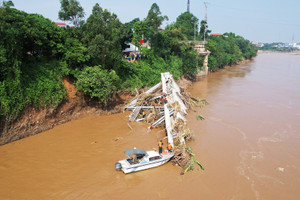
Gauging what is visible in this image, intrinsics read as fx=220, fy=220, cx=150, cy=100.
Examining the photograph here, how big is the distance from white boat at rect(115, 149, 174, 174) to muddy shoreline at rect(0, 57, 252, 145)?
25.6 ft

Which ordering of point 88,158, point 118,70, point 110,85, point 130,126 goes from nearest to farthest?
point 88,158
point 130,126
point 110,85
point 118,70

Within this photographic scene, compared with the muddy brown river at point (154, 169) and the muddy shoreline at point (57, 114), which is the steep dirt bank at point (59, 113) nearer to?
the muddy shoreline at point (57, 114)

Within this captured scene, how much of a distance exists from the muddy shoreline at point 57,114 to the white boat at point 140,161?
7.79 meters

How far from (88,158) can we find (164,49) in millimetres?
22168

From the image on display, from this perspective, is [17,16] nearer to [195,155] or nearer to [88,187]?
[88,187]


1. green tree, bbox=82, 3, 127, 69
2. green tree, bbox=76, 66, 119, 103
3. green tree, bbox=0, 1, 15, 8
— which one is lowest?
green tree, bbox=76, 66, 119, 103

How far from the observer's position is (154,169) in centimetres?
1194

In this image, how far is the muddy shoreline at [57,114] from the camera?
14477 millimetres

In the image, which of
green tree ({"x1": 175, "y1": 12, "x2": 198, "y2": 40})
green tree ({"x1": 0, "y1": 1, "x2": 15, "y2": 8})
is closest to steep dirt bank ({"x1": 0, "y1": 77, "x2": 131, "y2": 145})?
green tree ({"x1": 0, "y1": 1, "x2": 15, "y2": 8})

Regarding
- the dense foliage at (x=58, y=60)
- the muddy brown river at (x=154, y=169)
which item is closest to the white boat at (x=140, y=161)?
the muddy brown river at (x=154, y=169)

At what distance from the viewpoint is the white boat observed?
11.3m

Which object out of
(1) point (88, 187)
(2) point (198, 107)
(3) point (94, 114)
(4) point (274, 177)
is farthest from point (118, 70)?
(4) point (274, 177)

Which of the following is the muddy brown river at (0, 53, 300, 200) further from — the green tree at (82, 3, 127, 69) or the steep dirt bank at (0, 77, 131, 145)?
the green tree at (82, 3, 127, 69)

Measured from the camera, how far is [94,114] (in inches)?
752
